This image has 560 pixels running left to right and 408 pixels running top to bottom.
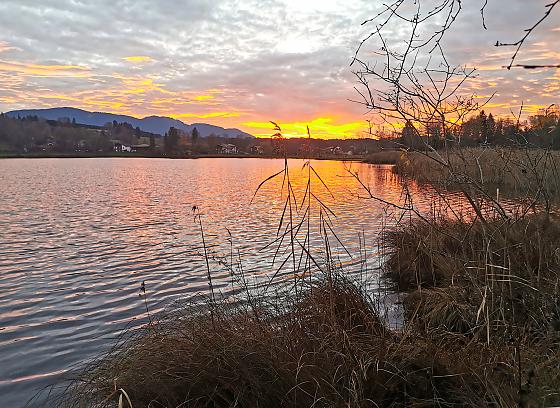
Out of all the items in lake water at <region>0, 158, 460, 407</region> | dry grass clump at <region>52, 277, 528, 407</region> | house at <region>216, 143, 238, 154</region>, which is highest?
house at <region>216, 143, 238, 154</region>

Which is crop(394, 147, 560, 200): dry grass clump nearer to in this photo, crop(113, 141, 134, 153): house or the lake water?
the lake water

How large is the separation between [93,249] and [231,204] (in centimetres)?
1046

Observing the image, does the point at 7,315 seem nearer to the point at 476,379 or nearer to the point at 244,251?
the point at 244,251

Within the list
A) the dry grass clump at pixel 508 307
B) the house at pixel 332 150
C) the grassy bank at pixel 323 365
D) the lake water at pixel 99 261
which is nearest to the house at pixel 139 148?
the lake water at pixel 99 261

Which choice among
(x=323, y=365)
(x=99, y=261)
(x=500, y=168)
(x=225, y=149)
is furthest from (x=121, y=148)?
(x=323, y=365)

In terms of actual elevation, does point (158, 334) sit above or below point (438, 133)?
below

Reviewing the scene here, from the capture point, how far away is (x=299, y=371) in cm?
328

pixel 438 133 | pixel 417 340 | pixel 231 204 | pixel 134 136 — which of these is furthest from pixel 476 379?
pixel 134 136

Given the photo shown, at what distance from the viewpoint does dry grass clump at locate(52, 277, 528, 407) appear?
319 cm

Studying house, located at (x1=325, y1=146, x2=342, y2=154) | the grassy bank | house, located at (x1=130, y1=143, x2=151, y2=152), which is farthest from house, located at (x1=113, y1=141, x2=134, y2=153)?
the grassy bank

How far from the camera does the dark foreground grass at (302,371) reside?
3.18 m

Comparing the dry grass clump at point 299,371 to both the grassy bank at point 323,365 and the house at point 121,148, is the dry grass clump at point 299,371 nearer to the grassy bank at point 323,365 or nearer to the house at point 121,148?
the grassy bank at point 323,365

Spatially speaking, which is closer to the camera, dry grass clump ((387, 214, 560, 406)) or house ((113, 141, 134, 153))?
dry grass clump ((387, 214, 560, 406))

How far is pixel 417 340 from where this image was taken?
383 centimetres
